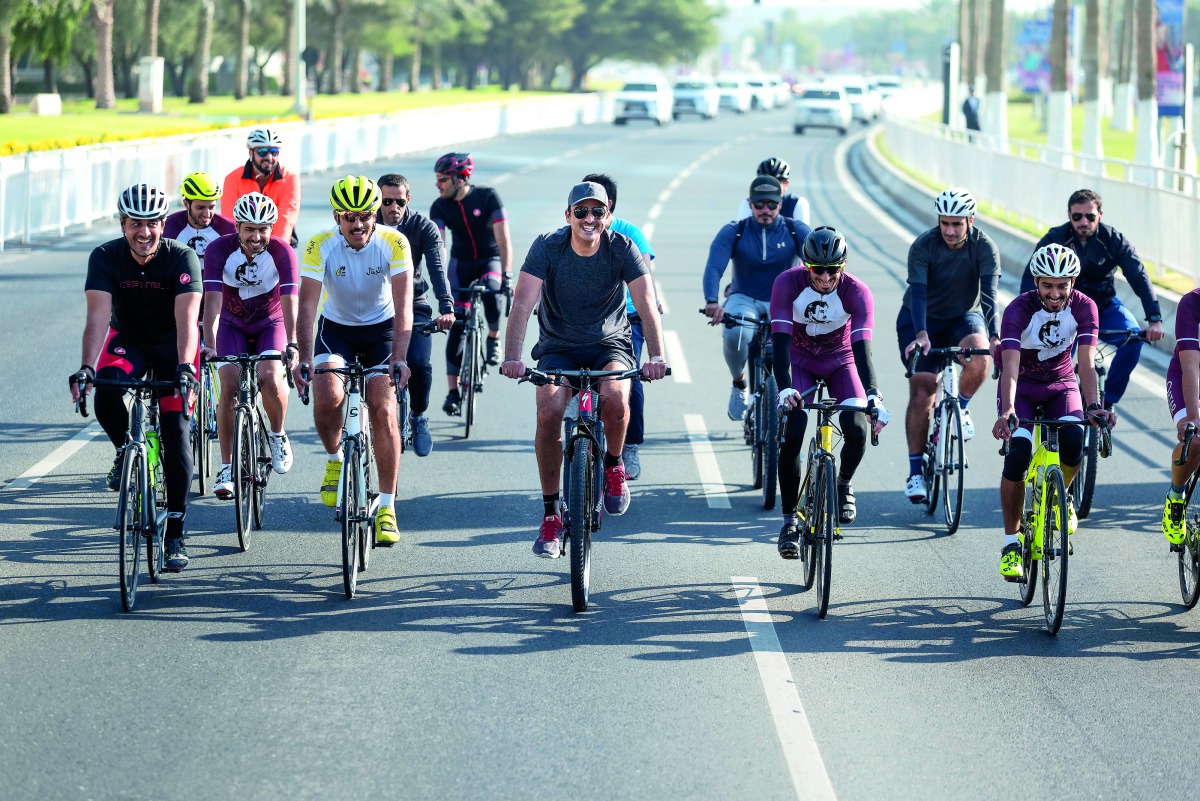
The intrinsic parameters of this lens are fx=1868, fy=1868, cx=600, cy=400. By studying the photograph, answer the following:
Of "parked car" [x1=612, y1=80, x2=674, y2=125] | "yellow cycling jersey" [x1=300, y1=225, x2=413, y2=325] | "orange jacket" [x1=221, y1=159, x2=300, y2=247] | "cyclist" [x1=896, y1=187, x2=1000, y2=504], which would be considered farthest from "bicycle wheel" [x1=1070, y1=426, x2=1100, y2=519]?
"parked car" [x1=612, y1=80, x2=674, y2=125]

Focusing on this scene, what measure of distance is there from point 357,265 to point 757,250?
3334mm

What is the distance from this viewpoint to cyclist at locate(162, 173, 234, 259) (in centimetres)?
1095

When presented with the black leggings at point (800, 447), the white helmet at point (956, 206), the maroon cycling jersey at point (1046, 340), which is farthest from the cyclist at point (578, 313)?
the white helmet at point (956, 206)

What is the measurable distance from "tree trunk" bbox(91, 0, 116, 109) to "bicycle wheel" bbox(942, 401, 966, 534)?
174 ft

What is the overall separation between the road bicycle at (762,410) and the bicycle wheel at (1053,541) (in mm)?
2320

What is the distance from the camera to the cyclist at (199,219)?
10953mm

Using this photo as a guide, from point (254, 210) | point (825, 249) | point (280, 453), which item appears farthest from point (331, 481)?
point (825, 249)

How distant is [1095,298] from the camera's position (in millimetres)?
11398

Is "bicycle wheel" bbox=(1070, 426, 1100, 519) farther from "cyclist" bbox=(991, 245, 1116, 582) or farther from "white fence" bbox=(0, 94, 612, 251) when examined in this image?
"white fence" bbox=(0, 94, 612, 251)

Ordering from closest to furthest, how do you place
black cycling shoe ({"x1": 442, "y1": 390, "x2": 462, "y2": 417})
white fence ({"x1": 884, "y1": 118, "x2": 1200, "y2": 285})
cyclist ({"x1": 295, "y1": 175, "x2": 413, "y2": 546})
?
cyclist ({"x1": 295, "y1": 175, "x2": 413, "y2": 546}) < black cycling shoe ({"x1": 442, "y1": 390, "x2": 462, "y2": 417}) < white fence ({"x1": 884, "y1": 118, "x2": 1200, "y2": 285})

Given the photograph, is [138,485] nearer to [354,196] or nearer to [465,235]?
[354,196]

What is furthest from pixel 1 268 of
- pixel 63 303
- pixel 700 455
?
pixel 700 455

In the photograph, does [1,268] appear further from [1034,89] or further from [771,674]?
[1034,89]

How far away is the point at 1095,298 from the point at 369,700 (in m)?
6.05
